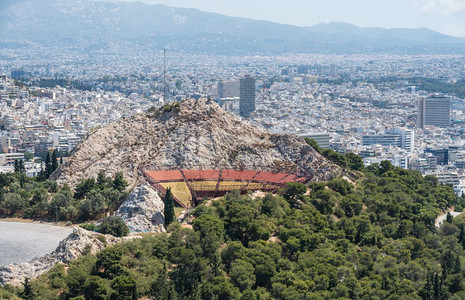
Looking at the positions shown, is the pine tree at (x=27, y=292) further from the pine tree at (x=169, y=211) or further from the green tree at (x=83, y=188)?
the green tree at (x=83, y=188)

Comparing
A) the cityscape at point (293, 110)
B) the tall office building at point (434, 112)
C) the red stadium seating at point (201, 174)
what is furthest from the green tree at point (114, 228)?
the tall office building at point (434, 112)

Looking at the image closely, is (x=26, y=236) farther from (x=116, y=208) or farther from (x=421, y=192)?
(x=421, y=192)

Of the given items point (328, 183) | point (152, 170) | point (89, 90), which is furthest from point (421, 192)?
point (89, 90)

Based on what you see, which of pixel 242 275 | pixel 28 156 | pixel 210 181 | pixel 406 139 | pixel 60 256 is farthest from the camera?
pixel 406 139

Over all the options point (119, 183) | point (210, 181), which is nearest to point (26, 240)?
point (119, 183)

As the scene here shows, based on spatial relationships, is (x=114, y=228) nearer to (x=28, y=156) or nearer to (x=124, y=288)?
(x=124, y=288)
